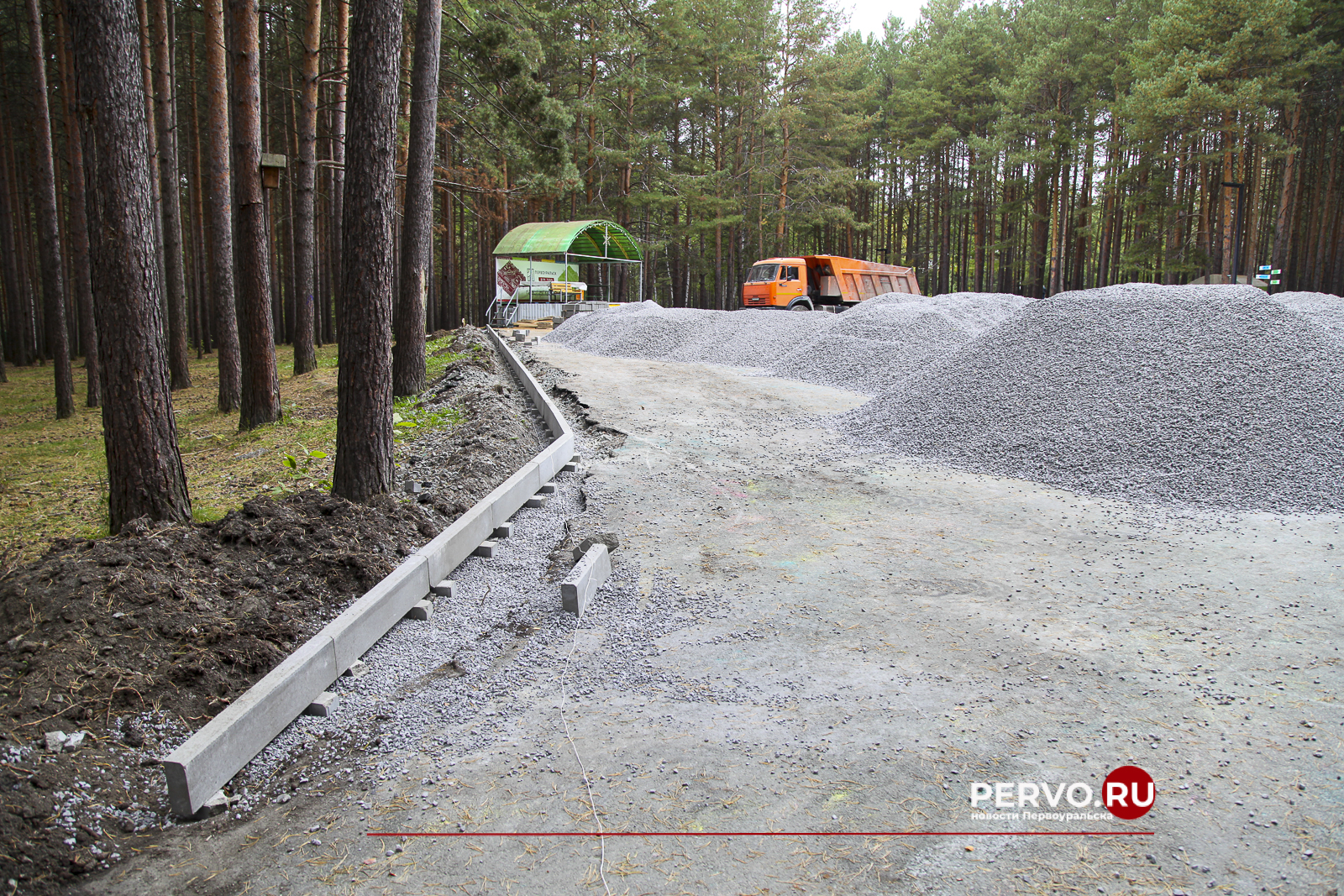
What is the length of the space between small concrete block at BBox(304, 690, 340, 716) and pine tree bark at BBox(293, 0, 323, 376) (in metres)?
11.4

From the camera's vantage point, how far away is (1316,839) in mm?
2568

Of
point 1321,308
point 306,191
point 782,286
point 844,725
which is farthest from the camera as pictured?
point 782,286

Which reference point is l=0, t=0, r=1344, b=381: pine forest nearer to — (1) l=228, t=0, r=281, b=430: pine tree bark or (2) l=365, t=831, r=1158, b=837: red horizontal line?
(1) l=228, t=0, r=281, b=430: pine tree bark

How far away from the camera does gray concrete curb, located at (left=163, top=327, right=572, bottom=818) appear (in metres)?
2.75

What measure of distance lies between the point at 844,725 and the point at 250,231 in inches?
382

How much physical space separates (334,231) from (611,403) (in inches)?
682

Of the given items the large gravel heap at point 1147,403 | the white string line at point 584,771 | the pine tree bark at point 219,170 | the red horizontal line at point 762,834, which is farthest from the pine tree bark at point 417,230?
the red horizontal line at point 762,834

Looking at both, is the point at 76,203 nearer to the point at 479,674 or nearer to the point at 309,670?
the point at 309,670

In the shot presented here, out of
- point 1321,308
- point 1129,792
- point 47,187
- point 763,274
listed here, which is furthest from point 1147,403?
point 763,274

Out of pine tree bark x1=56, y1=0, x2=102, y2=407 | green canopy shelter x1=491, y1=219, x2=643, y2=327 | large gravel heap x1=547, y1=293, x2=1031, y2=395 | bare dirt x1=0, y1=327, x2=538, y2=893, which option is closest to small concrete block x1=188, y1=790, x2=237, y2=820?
bare dirt x1=0, y1=327, x2=538, y2=893

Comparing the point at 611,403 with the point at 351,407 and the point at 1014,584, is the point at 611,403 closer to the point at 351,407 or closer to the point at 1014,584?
the point at 351,407

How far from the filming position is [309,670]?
136 inches

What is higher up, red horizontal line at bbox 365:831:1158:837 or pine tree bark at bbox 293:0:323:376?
pine tree bark at bbox 293:0:323:376

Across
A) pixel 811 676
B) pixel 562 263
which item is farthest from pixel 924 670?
pixel 562 263
